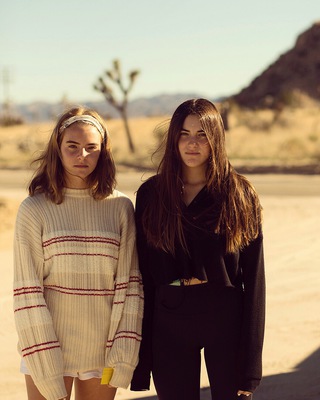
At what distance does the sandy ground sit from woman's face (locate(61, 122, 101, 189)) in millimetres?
2400

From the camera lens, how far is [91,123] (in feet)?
10.2

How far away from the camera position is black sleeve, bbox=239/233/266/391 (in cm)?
308

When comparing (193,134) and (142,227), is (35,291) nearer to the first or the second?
(142,227)

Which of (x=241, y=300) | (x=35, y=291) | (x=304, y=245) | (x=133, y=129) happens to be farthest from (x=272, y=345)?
(x=133, y=129)

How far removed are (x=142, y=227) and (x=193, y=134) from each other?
45 centimetres

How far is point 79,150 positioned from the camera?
3104 millimetres

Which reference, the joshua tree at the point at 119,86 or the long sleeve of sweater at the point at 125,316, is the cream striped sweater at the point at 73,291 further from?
the joshua tree at the point at 119,86

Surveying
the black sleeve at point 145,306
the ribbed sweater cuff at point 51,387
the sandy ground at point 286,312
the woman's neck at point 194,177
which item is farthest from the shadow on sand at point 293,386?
the woman's neck at point 194,177

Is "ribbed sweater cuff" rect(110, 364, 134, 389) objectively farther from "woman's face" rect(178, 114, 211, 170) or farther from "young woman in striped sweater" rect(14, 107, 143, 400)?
"woman's face" rect(178, 114, 211, 170)

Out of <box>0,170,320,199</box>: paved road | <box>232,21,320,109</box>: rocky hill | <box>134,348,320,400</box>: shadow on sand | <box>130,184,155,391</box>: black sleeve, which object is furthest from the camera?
<box>232,21,320,109</box>: rocky hill

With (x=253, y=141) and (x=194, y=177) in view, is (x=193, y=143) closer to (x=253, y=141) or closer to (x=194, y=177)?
(x=194, y=177)

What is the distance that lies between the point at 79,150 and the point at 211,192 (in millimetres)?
582

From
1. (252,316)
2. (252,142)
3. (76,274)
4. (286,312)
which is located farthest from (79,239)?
(252,142)

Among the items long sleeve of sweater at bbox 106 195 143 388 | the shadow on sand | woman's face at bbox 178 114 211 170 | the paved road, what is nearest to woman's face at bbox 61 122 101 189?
long sleeve of sweater at bbox 106 195 143 388
